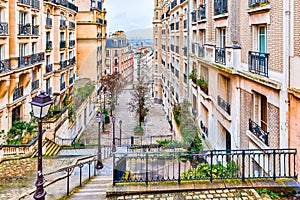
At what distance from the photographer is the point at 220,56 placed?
11.6 meters

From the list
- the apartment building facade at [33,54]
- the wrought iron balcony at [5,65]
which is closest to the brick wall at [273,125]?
the apartment building facade at [33,54]

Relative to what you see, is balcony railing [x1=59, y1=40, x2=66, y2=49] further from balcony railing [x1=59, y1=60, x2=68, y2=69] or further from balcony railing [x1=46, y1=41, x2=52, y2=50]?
balcony railing [x1=46, y1=41, x2=52, y2=50]

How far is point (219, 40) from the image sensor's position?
41.6ft

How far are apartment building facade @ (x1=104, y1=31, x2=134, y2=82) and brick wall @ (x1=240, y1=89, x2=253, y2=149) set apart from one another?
26544 millimetres

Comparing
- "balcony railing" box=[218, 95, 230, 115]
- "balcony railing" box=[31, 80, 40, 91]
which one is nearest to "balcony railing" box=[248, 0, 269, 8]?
"balcony railing" box=[218, 95, 230, 115]

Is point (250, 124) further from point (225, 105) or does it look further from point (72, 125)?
point (72, 125)

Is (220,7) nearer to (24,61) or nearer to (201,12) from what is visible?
(201,12)

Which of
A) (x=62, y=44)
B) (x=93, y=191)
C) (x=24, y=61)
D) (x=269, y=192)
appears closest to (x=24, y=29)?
(x=24, y=61)

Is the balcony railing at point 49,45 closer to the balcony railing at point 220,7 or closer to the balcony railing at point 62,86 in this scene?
the balcony railing at point 62,86

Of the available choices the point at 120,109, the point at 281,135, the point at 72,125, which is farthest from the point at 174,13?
the point at 281,135

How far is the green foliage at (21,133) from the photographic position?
14.8 meters

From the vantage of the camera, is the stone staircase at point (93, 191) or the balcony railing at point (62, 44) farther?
the balcony railing at point (62, 44)

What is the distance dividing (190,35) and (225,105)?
7.95 m

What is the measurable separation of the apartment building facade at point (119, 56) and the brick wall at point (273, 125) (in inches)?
1120
